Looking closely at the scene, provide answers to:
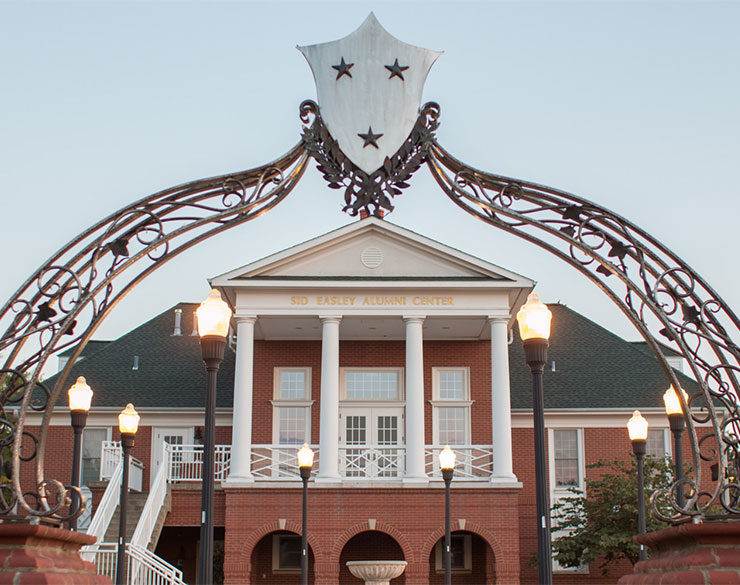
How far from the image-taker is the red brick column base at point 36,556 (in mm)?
8031

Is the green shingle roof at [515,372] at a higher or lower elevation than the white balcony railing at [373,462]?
higher

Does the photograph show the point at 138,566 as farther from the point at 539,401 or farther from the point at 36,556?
the point at 36,556

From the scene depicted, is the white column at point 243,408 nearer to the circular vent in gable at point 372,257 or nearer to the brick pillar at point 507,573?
the circular vent in gable at point 372,257

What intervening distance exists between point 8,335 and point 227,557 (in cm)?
2052

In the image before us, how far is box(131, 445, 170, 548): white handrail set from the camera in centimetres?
2624

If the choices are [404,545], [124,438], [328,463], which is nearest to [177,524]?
[328,463]

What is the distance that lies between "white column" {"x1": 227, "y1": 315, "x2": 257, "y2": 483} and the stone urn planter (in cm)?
518

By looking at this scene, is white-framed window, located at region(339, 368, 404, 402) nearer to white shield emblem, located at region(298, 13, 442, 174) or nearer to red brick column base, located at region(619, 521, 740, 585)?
white shield emblem, located at region(298, 13, 442, 174)

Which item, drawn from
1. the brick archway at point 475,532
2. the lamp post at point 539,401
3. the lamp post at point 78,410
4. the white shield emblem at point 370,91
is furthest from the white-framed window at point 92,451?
the white shield emblem at point 370,91

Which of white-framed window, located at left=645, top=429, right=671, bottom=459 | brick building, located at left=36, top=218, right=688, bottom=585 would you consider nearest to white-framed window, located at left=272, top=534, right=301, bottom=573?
brick building, located at left=36, top=218, right=688, bottom=585

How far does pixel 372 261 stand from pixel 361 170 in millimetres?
20371

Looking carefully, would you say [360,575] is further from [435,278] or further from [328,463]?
[435,278]

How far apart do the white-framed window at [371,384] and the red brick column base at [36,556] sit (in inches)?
960

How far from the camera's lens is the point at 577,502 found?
95.0ft
